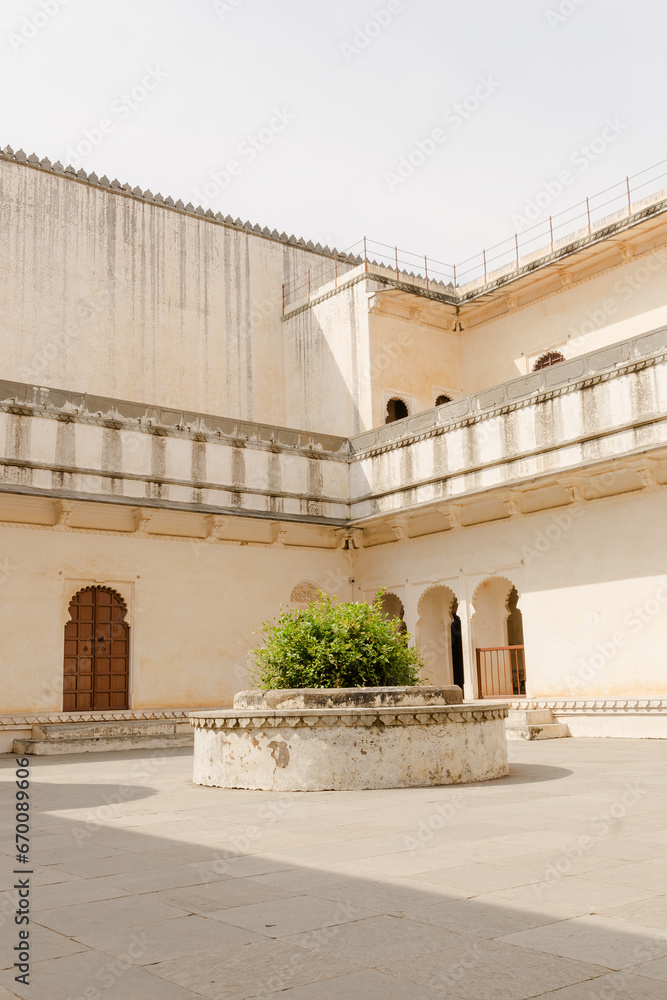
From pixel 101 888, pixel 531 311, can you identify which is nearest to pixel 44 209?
pixel 531 311

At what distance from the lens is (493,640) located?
15859 mm

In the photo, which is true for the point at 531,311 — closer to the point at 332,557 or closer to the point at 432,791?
the point at 332,557

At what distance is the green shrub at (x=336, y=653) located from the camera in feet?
26.9

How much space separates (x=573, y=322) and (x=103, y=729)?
37.4ft

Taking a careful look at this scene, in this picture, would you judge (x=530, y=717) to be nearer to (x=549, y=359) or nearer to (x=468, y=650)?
(x=468, y=650)

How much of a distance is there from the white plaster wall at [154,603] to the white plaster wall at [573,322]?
5816mm

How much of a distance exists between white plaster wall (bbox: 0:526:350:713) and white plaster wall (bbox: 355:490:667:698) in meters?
3.73

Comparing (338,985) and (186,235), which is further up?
(186,235)

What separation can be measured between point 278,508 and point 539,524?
4.55 meters

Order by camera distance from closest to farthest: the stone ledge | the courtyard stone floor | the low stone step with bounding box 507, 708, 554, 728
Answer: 1. the courtyard stone floor
2. the stone ledge
3. the low stone step with bounding box 507, 708, 554, 728

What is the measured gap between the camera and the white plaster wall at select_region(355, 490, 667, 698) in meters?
12.7

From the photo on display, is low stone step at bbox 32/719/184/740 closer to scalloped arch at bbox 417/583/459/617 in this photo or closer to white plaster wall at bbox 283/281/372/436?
scalloped arch at bbox 417/583/459/617

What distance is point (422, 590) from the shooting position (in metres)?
16.5

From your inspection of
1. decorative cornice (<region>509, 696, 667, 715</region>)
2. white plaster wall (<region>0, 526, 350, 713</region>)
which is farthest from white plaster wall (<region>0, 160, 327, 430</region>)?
decorative cornice (<region>509, 696, 667, 715</region>)
